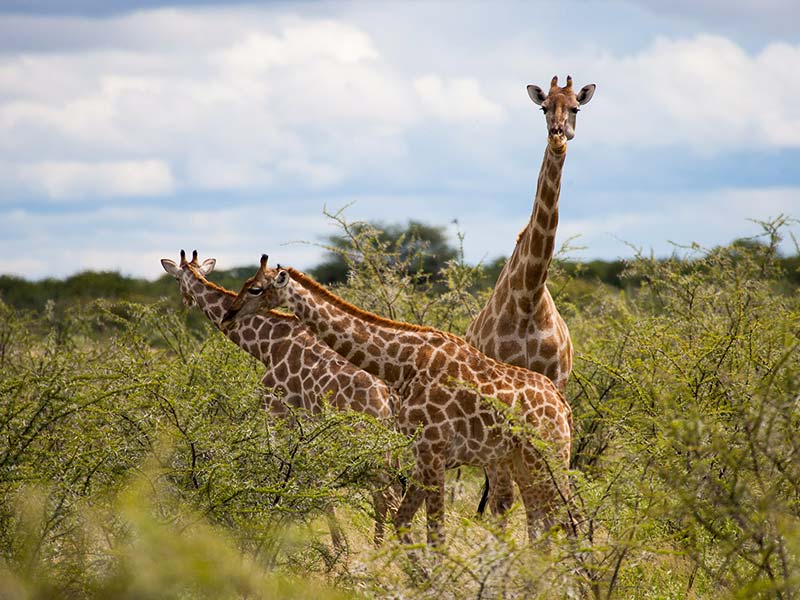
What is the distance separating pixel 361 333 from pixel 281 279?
734 mm

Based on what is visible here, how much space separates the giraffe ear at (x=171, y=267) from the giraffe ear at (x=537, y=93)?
154 inches

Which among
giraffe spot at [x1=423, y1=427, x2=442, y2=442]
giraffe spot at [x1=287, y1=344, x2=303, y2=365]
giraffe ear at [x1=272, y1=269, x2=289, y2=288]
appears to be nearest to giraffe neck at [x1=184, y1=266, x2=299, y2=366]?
giraffe spot at [x1=287, y1=344, x2=303, y2=365]

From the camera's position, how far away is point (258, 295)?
25.5 ft

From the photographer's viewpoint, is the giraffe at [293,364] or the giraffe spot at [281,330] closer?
the giraffe at [293,364]

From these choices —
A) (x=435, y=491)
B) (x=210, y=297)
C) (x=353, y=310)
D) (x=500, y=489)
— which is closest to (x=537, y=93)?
(x=353, y=310)

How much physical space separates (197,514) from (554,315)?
12.5 ft

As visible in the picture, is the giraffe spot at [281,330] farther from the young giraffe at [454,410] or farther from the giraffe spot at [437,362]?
the giraffe spot at [437,362]

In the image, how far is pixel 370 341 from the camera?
24.3ft

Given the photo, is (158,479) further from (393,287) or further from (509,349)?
→ (393,287)

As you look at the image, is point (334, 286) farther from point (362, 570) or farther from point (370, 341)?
point (362, 570)

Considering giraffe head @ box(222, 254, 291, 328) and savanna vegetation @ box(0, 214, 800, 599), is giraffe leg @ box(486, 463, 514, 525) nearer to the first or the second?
savanna vegetation @ box(0, 214, 800, 599)

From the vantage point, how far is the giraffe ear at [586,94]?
8.15 m

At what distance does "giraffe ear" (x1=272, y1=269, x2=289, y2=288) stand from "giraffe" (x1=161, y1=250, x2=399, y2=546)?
95 centimetres

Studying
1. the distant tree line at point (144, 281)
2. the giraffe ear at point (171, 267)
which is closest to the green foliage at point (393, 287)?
the giraffe ear at point (171, 267)
